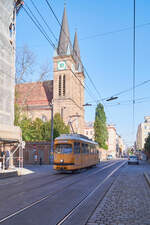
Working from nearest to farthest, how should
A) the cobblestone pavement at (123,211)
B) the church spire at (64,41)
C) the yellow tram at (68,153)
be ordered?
the cobblestone pavement at (123,211) → the yellow tram at (68,153) → the church spire at (64,41)

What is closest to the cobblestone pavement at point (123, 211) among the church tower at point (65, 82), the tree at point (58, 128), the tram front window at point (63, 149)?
the tram front window at point (63, 149)

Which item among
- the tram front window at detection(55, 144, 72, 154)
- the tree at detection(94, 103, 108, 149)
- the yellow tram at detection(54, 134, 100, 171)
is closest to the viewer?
the yellow tram at detection(54, 134, 100, 171)

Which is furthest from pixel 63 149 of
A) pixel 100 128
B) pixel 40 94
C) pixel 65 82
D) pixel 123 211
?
pixel 100 128

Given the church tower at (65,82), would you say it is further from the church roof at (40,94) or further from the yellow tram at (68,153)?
the yellow tram at (68,153)

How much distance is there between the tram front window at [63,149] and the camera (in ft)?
64.4

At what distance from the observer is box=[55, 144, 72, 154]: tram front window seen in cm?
1962

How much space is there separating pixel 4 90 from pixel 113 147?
83.5 metres

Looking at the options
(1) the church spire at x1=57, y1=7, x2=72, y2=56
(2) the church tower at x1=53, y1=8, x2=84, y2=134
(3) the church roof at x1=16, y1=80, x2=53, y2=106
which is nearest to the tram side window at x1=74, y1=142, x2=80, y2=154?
(2) the church tower at x1=53, y1=8, x2=84, y2=134

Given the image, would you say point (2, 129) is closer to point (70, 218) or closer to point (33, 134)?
point (70, 218)

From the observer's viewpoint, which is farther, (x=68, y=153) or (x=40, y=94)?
(x=40, y=94)

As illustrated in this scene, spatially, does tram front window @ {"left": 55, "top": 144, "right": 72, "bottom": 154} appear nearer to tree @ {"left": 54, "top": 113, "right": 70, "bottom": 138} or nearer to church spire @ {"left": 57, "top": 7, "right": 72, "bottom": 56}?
tree @ {"left": 54, "top": 113, "right": 70, "bottom": 138}

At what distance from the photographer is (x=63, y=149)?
65.0ft

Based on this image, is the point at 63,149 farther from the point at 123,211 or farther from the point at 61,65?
the point at 61,65

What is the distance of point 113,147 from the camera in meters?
103
